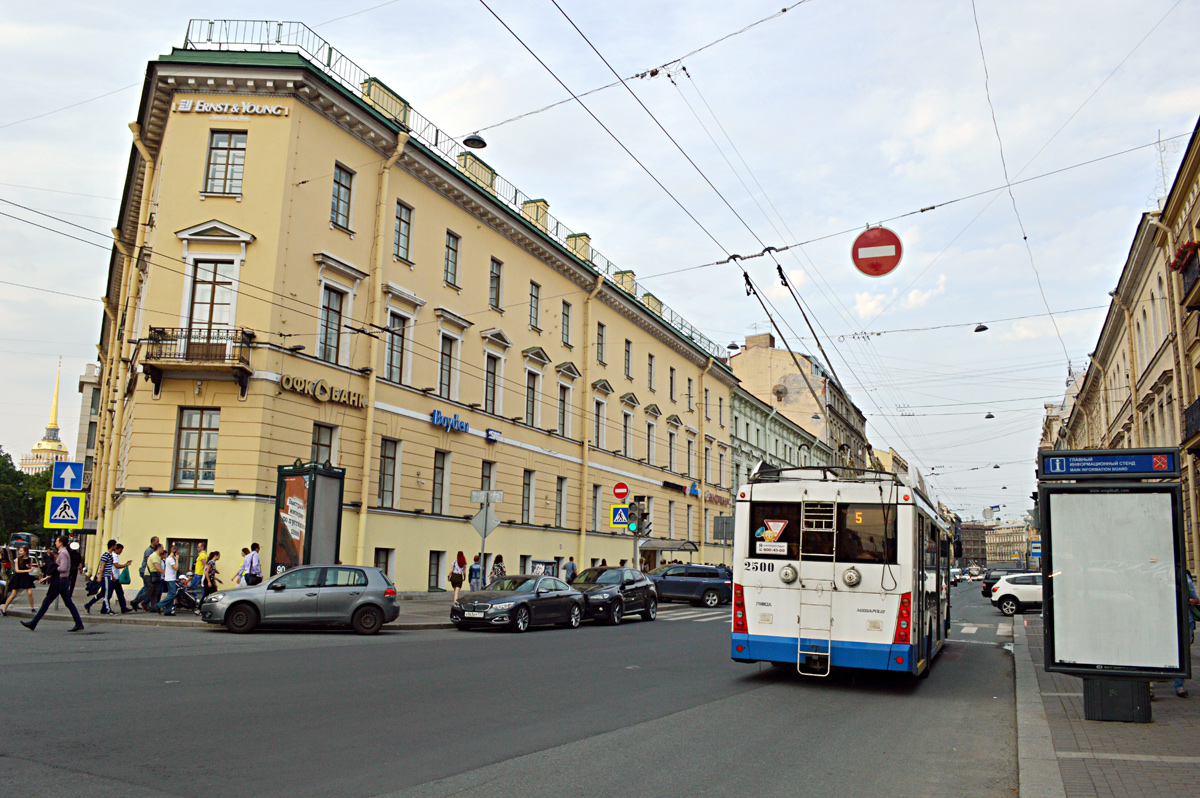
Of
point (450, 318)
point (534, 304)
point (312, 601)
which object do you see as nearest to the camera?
point (312, 601)

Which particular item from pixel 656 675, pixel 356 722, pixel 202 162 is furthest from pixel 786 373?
pixel 356 722

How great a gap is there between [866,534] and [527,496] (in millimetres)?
25008

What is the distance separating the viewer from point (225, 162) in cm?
2470

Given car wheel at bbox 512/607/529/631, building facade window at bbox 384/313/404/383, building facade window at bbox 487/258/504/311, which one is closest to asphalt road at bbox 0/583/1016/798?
car wheel at bbox 512/607/529/631

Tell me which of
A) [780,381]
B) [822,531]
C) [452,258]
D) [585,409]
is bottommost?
[822,531]

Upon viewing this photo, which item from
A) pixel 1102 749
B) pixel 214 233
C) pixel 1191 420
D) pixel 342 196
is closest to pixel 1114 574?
pixel 1102 749

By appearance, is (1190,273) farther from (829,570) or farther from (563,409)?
(563,409)

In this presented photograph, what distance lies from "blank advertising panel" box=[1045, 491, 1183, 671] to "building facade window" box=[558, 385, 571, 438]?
2939 centimetres

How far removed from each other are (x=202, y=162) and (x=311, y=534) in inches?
422

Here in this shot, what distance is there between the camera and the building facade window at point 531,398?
3597 centimetres

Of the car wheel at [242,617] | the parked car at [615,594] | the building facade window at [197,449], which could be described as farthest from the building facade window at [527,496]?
the car wheel at [242,617]

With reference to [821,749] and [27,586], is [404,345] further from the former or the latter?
[821,749]

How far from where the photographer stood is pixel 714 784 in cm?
665

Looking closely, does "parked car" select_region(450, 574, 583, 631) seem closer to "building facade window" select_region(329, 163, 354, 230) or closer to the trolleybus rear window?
the trolleybus rear window
